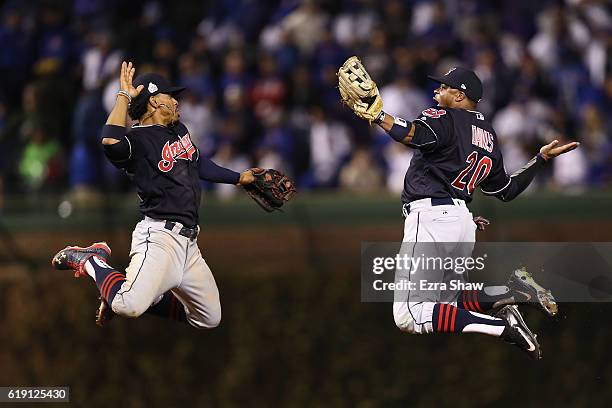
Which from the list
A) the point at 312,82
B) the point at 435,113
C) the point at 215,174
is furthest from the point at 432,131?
the point at 312,82

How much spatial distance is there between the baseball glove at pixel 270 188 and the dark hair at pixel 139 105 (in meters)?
0.86

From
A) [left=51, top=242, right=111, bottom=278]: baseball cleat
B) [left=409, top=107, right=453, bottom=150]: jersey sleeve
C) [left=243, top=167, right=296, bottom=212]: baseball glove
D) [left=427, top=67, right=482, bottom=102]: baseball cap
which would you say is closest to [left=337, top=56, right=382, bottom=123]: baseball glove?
[left=409, top=107, right=453, bottom=150]: jersey sleeve

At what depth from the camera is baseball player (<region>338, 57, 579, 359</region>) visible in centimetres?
839

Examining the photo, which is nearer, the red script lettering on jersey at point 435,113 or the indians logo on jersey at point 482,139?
the red script lettering on jersey at point 435,113

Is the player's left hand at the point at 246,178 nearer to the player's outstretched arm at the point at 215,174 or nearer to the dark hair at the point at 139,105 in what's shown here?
the player's outstretched arm at the point at 215,174

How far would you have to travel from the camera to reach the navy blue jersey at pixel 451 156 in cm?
851

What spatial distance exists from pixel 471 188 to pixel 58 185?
5905 millimetres

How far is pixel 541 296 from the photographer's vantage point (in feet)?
28.5

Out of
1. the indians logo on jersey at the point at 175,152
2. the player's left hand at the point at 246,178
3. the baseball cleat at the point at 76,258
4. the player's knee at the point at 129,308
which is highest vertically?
the indians logo on jersey at the point at 175,152

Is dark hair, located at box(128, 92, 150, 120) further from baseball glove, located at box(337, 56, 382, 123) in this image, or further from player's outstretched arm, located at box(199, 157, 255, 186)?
baseball glove, located at box(337, 56, 382, 123)

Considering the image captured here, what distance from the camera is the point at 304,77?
46.5ft

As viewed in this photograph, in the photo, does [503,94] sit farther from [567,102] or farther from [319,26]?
[319,26]

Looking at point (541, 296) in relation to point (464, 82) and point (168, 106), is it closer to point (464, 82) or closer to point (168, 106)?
point (464, 82)

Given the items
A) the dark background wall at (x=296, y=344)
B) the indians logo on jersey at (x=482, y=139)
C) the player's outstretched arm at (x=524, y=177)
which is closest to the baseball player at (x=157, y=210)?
the indians logo on jersey at (x=482, y=139)
